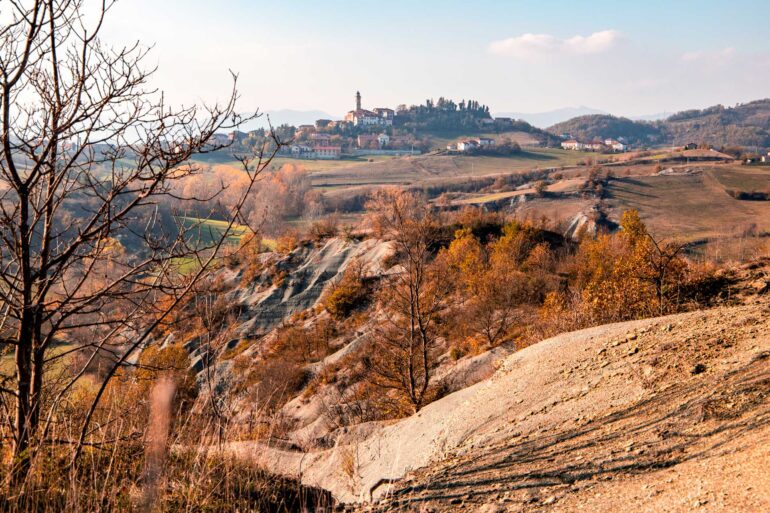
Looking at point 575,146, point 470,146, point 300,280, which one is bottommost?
point 300,280

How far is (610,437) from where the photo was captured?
5.49m

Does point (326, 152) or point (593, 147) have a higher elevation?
point (593, 147)

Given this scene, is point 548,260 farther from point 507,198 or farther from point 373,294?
point 507,198

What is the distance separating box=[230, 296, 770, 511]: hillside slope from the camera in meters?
4.23

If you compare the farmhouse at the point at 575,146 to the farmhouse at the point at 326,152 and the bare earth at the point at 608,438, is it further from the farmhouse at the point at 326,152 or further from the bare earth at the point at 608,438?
the bare earth at the point at 608,438

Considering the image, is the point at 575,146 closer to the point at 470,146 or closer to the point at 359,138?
the point at 470,146

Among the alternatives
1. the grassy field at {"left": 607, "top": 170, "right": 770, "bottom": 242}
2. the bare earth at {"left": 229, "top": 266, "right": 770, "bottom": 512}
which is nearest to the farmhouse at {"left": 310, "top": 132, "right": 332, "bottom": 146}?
the grassy field at {"left": 607, "top": 170, "right": 770, "bottom": 242}

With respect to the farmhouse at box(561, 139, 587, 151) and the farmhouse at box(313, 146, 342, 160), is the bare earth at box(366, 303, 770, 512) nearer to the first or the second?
the farmhouse at box(313, 146, 342, 160)

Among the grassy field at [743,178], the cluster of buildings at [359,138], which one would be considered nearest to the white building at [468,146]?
the cluster of buildings at [359,138]

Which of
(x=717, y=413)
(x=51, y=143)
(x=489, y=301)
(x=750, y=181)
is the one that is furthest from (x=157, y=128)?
(x=750, y=181)

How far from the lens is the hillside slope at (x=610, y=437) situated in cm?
423

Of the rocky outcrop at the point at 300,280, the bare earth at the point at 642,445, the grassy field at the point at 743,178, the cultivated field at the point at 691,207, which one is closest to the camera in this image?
the bare earth at the point at 642,445

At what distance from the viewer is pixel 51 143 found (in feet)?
12.2

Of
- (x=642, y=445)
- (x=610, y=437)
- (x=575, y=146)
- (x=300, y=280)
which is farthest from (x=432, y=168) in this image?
(x=642, y=445)
